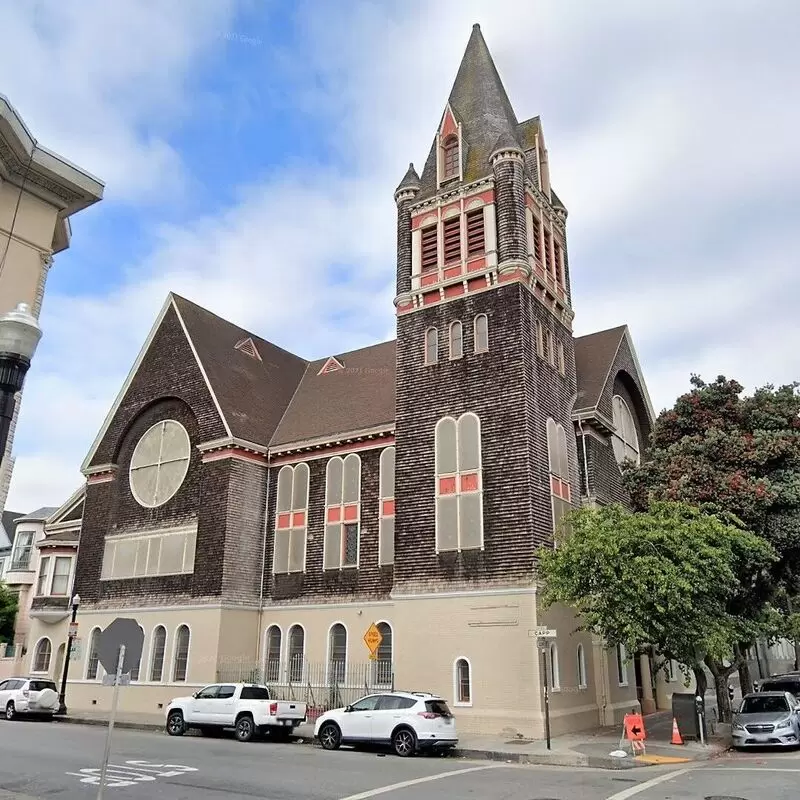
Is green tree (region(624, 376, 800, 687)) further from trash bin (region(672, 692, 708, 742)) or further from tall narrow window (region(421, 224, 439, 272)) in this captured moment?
tall narrow window (region(421, 224, 439, 272))

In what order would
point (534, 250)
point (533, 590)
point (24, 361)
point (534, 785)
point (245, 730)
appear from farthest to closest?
point (534, 250) < point (533, 590) < point (245, 730) < point (534, 785) < point (24, 361)

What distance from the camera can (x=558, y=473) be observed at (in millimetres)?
25500

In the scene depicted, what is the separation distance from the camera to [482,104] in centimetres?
3092

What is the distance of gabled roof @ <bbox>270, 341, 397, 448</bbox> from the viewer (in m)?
30.0

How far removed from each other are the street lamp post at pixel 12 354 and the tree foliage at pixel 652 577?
50.2 feet

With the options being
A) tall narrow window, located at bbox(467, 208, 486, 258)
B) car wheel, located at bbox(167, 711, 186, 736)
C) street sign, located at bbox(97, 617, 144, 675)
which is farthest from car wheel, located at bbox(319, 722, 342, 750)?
tall narrow window, located at bbox(467, 208, 486, 258)

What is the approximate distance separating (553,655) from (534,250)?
1422 centimetres

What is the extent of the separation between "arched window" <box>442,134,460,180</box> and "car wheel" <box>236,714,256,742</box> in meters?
20.5

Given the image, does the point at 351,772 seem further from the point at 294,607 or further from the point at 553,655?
the point at 294,607

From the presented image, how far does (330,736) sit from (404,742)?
2.30m

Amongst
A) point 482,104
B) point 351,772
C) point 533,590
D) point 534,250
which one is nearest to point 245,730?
point 351,772

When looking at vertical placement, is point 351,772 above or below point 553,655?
below

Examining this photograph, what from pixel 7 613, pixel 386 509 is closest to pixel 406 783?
pixel 386 509

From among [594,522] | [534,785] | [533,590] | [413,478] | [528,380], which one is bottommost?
[534,785]
